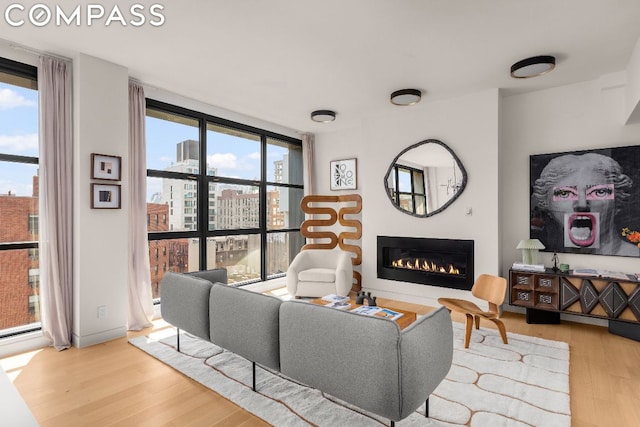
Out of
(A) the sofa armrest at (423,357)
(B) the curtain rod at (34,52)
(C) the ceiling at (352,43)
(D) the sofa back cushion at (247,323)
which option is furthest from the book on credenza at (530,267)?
(B) the curtain rod at (34,52)

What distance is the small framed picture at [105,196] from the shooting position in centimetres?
341

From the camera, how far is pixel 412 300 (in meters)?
4.97

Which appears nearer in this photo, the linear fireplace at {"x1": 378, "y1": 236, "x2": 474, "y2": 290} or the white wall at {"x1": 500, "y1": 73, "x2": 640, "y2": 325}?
the white wall at {"x1": 500, "y1": 73, "x2": 640, "y2": 325}

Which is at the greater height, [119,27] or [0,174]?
[119,27]

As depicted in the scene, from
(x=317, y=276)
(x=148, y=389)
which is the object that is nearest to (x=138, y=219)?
(x=148, y=389)

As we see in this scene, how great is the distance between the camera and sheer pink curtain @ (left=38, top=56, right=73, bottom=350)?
128 inches

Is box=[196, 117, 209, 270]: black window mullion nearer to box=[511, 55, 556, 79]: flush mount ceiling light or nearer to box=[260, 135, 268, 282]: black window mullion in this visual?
box=[260, 135, 268, 282]: black window mullion

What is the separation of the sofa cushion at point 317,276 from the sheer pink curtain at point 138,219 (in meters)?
2.01

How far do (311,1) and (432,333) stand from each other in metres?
2.41

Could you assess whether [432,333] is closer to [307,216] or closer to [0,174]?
[0,174]

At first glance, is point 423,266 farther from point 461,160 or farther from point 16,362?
point 16,362

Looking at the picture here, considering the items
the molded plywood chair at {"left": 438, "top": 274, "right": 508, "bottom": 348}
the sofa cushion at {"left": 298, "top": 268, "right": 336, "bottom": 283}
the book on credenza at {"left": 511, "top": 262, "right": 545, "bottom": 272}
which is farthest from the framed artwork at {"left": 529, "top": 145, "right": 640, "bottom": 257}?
the sofa cushion at {"left": 298, "top": 268, "right": 336, "bottom": 283}

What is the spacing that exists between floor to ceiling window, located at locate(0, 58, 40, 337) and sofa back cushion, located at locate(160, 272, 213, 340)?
1356mm

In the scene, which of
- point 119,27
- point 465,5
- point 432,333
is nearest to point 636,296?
point 432,333
